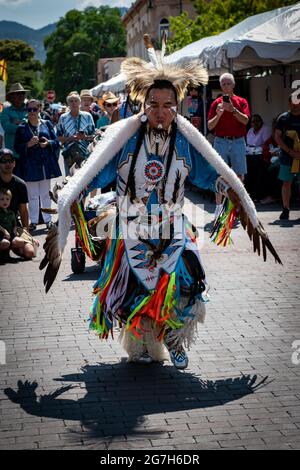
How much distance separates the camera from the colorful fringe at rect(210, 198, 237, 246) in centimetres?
591

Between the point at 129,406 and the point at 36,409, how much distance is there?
552 millimetres

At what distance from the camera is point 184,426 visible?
15.2ft

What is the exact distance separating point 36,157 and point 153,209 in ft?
23.3

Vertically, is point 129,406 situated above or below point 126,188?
below

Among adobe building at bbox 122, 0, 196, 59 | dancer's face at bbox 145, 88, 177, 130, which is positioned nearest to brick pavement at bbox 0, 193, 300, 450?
dancer's face at bbox 145, 88, 177, 130

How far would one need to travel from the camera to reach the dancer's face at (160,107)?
217 inches

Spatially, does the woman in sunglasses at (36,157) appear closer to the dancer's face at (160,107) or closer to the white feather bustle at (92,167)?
the white feather bustle at (92,167)

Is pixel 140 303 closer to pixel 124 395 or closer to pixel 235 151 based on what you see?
pixel 124 395

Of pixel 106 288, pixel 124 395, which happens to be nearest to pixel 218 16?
pixel 106 288

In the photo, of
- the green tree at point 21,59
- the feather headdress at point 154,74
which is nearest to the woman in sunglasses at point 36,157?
the feather headdress at point 154,74

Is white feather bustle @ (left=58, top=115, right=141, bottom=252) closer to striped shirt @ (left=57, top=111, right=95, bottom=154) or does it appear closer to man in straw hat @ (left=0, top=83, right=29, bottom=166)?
striped shirt @ (left=57, top=111, right=95, bottom=154)

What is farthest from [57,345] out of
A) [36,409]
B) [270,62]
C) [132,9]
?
[132,9]
